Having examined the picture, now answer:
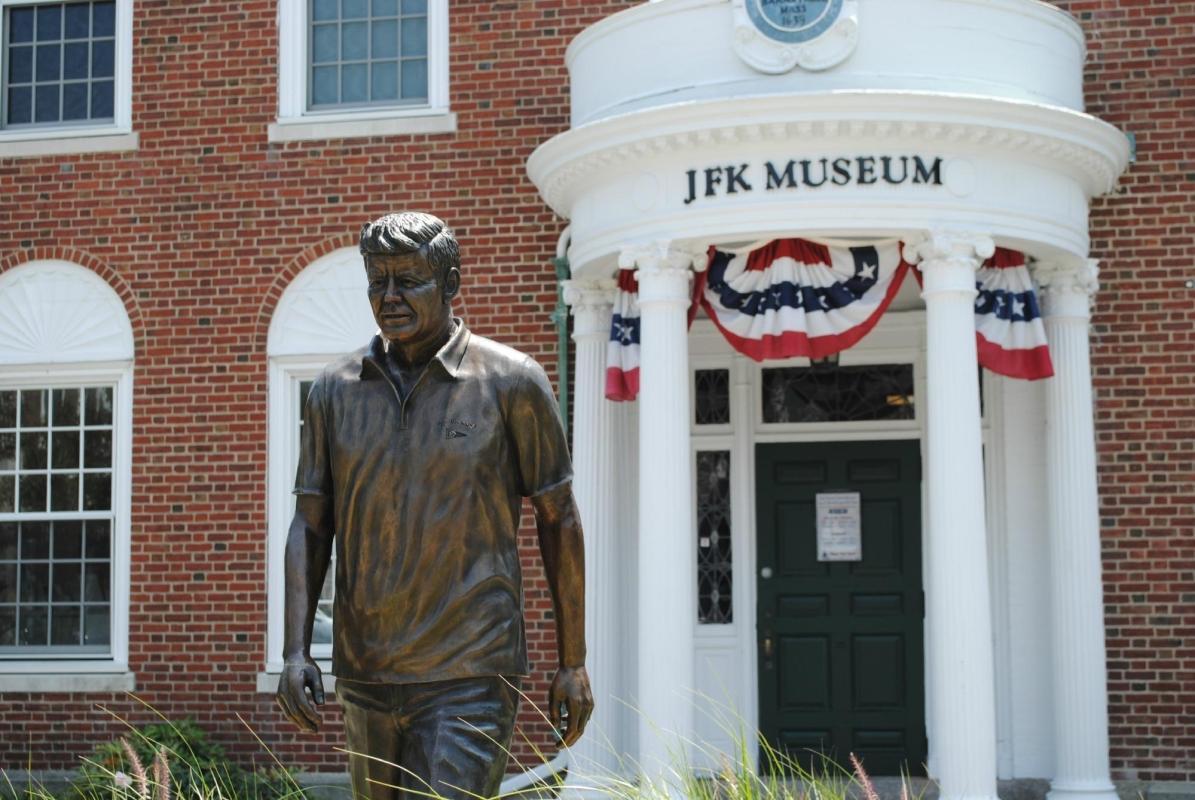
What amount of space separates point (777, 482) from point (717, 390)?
866 millimetres

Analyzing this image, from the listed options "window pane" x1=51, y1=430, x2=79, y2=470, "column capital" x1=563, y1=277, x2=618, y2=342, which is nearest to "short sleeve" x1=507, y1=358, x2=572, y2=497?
"column capital" x1=563, y1=277, x2=618, y2=342

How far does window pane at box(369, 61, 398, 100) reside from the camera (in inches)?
523

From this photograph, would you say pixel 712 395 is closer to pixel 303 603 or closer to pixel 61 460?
pixel 61 460

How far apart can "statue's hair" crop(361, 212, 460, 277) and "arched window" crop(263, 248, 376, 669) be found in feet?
27.6

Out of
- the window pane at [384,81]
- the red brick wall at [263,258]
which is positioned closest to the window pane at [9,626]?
the red brick wall at [263,258]

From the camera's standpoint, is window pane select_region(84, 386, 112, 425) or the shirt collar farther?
window pane select_region(84, 386, 112, 425)

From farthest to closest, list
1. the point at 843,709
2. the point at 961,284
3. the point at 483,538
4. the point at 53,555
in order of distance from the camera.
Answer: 1. the point at 53,555
2. the point at 843,709
3. the point at 961,284
4. the point at 483,538

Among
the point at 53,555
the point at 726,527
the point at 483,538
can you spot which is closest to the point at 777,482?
the point at 726,527

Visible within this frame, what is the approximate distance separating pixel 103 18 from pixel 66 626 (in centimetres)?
509

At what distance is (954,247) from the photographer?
10.5 meters

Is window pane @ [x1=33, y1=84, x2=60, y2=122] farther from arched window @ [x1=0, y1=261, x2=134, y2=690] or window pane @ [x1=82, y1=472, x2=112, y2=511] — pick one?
window pane @ [x1=82, y1=472, x2=112, y2=511]

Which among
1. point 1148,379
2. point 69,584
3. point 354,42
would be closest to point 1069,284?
point 1148,379

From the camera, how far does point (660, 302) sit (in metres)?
10.7

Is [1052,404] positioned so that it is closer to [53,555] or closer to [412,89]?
[412,89]
